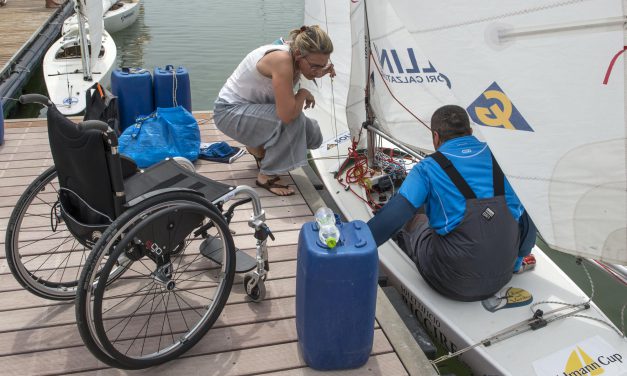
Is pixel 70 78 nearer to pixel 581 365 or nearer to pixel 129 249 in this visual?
pixel 129 249

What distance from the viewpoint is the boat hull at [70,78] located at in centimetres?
732

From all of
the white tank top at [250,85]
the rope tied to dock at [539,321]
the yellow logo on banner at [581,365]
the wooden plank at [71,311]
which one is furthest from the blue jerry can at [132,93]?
the yellow logo on banner at [581,365]

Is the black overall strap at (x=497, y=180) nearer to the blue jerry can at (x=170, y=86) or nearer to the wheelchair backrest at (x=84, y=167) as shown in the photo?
the wheelchair backrest at (x=84, y=167)

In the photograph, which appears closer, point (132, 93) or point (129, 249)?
point (129, 249)

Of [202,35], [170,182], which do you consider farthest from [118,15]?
[170,182]

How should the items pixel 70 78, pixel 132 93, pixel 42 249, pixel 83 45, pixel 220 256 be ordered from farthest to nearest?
pixel 70 78 < pixel 83 45 < pixel 132 93 < pixel 42 249 < pixel 220 256

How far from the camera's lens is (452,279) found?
8.52 ft

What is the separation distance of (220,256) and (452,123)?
1.28m

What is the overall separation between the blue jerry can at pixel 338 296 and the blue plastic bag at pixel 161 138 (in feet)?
7.21

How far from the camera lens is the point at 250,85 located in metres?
3.59

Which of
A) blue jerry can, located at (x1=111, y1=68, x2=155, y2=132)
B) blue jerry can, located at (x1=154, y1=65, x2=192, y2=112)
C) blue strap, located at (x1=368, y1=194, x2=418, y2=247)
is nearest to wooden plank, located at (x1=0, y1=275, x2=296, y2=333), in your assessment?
blue strap, located at (x1=368, y1=194, x2=418, y2=247)

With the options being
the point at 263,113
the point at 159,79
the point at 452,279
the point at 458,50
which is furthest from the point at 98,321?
the point at 159,79

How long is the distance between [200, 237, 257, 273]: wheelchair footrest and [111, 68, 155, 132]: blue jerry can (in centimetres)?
208

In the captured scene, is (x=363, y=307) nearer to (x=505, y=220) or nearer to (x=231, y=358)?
(x=231, y=358)
